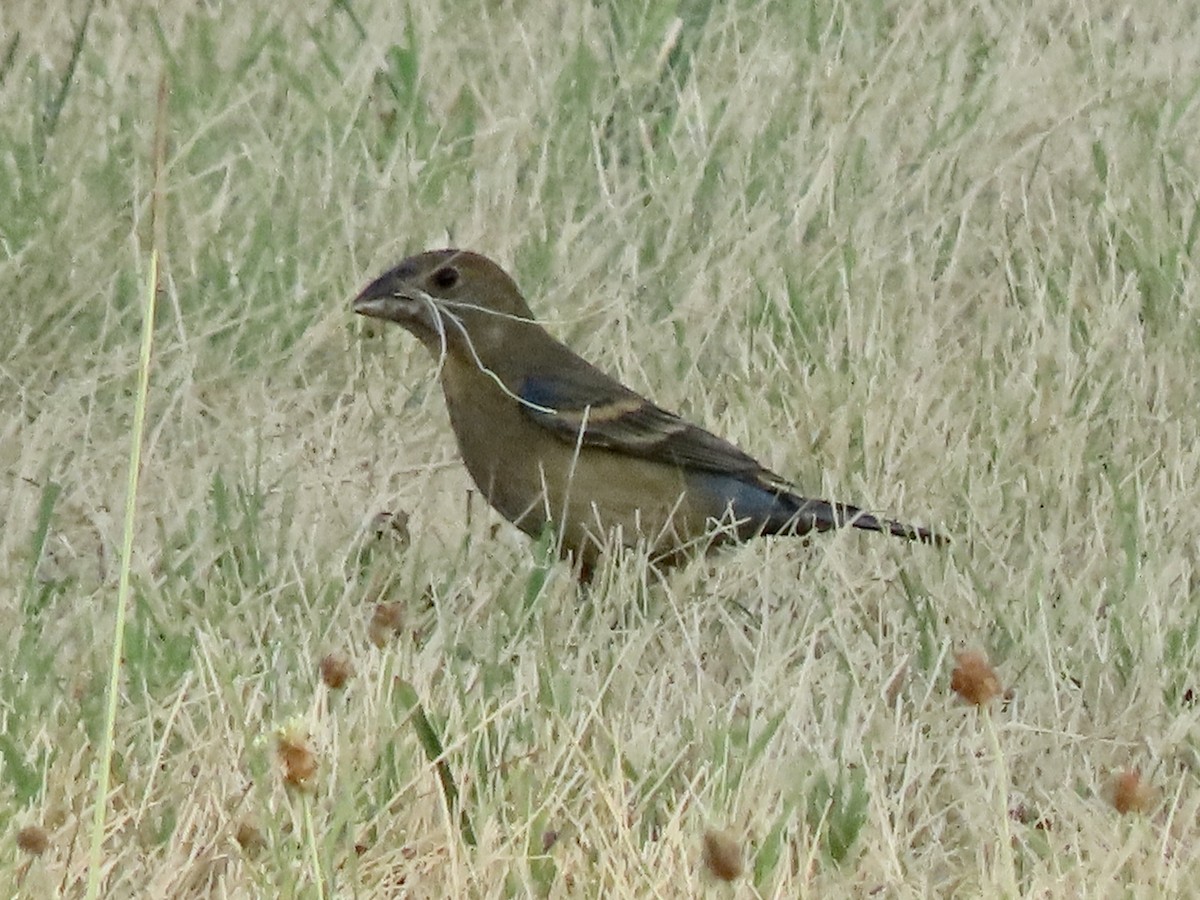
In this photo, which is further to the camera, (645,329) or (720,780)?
(645,329)

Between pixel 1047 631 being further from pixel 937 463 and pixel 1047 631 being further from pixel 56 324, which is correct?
pixel 56 324

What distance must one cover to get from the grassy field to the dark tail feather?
0.05 meters

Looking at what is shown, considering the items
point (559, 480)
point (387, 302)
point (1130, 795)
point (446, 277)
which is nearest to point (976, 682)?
point (1130, 795)

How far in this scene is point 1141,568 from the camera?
427cm

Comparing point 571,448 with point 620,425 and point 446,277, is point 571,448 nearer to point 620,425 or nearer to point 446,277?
point 620,425

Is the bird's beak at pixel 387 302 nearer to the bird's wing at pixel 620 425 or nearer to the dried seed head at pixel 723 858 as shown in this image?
the bird's wing at pixel 620 425

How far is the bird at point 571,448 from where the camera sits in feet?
15.4

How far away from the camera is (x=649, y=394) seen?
527cm

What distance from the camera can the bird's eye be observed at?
4.96 meters

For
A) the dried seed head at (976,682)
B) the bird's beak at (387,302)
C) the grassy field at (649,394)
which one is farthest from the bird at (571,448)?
the dried seed head at (976,682)

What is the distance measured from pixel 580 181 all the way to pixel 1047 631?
2156 millimetres

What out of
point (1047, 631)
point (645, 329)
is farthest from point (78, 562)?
point (1047, 631)

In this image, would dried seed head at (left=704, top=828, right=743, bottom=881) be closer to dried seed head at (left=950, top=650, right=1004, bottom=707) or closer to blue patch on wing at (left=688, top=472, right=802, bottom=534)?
dried seed head at (left=950, top=650, right=1004, bottom=707)

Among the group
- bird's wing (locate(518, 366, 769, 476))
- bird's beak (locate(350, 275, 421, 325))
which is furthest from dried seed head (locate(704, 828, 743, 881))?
bird's beak (locate(350, 275, 421, 325))
